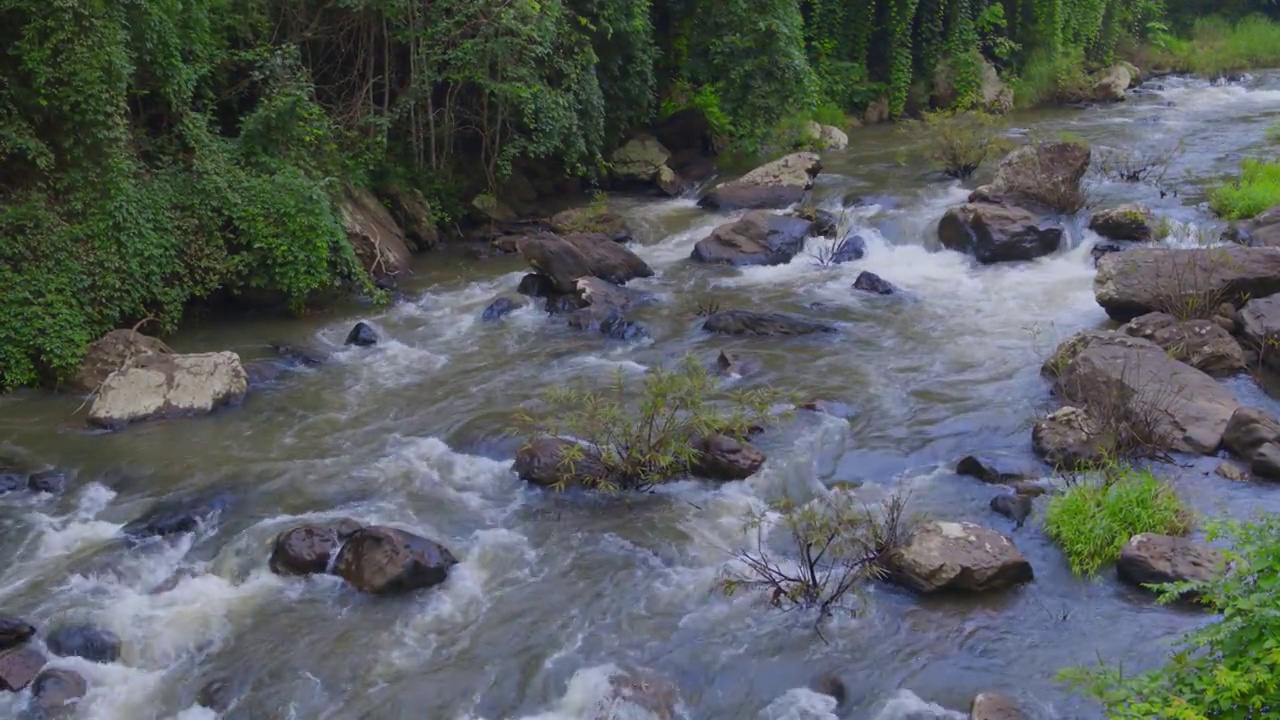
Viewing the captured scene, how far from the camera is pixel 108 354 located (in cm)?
1198

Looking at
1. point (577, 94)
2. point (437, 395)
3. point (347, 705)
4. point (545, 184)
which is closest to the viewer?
point (347, 705)

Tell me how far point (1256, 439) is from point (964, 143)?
11.1 m

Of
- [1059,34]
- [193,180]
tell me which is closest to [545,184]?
[193,180]

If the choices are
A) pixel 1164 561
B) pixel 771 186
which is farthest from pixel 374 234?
pixel 1164 561

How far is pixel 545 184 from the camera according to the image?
19.6 meters

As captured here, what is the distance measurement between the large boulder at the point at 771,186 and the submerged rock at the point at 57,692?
13664 mm

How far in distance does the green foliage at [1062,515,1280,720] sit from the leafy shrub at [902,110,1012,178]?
15145 millimetres

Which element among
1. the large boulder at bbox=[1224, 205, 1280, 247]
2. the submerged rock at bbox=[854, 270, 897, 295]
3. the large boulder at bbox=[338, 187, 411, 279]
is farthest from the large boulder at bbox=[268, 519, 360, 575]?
the large boulder at bbox=[1224, 205, 1280, 247]

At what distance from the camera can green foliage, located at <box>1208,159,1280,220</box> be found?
15438 mm

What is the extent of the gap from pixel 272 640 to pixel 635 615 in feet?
8.15

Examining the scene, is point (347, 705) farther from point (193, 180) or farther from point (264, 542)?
point (193, 180)

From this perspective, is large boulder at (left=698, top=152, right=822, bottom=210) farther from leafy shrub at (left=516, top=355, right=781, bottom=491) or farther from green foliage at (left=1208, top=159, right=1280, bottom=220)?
leafy shrub at (left=516, top=355, right=781, bottom=491)

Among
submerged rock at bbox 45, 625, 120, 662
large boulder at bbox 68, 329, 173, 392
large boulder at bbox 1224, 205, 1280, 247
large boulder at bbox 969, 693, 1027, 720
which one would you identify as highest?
large boulder at bbox 68, 329, 173, 392

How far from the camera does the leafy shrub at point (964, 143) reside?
19500 millimetres
